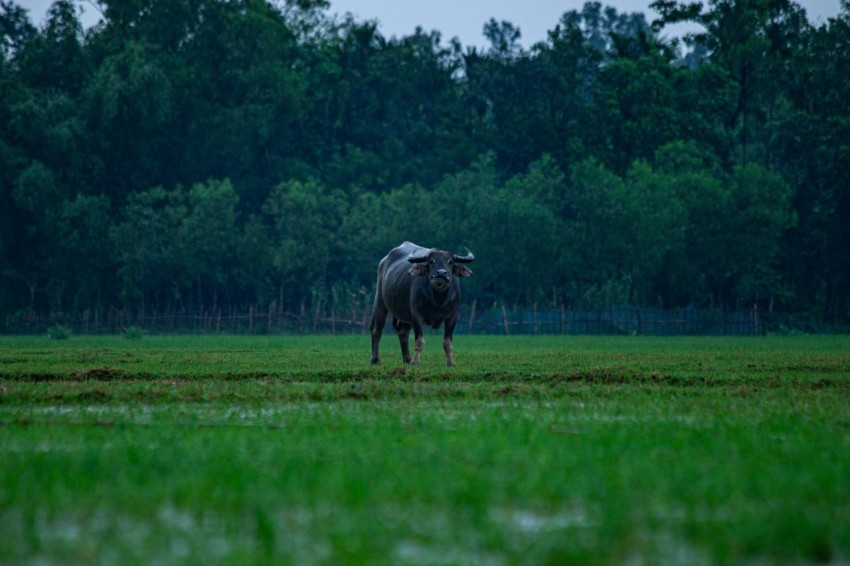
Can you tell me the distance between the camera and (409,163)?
61.5 m

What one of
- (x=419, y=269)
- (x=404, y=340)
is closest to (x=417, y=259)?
(x=419, y=269)

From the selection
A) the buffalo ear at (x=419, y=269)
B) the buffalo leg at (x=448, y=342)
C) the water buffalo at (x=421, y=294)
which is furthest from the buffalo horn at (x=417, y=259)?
the buffalo leg at (x=448, y=342)

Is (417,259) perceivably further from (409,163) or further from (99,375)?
(409,163)

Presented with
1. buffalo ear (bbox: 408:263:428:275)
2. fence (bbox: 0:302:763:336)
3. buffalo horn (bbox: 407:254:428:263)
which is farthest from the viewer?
fence (bbox: 0:302:763:336)

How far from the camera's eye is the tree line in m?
49.0

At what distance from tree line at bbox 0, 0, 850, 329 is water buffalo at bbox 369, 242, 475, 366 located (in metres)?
29.4

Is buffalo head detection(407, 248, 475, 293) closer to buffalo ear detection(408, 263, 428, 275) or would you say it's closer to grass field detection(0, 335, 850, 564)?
buffalo ear detection(408, 263, 428, 275)

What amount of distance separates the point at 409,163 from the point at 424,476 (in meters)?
55.9

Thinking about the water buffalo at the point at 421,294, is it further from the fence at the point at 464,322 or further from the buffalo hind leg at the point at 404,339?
the fence at the point at 464,322

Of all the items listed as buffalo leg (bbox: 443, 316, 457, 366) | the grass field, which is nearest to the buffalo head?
buffalo leg (bbox: 443, 316, 457, 366)

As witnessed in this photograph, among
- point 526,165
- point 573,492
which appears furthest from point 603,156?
point 573,492

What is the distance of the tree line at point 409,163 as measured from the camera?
49031mm

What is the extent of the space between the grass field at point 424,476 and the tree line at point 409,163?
38.0m

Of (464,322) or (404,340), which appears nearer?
(404,340)
